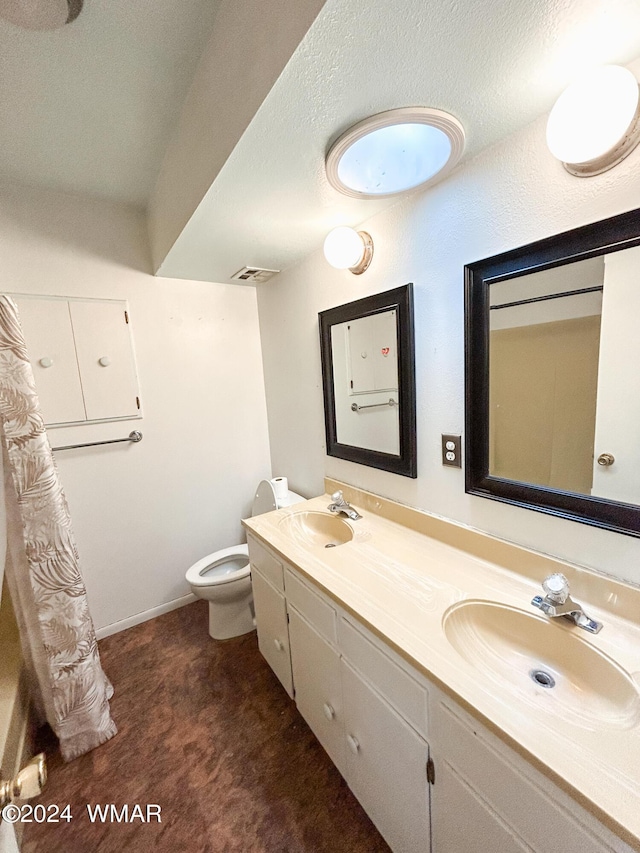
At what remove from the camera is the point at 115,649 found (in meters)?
1.92

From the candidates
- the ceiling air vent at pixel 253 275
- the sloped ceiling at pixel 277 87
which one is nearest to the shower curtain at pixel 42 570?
the sloped ceiling at pixel 277 87

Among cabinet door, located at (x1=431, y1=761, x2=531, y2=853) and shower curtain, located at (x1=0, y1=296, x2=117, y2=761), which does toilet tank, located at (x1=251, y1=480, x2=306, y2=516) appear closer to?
shower curtain, located at (x1=0, y1=296, x2=117, y2=761)

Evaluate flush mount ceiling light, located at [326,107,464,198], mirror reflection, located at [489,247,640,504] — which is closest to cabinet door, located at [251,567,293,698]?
mirror reflection, located at [489,247,640,504]

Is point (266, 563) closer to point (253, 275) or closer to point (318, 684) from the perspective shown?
point (318, 684)

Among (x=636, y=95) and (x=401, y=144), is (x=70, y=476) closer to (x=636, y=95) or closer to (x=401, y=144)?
(x=401, y=144)

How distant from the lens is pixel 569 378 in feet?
3.03

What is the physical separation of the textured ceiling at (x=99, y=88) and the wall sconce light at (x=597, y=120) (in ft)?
3.23

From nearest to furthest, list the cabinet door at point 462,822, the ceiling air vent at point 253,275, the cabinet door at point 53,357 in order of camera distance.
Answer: the cabinet door at point 462,822
the cabinet door at point 53,357
the ceiling air vent at point 253,275

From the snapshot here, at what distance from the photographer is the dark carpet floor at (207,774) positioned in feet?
3.59

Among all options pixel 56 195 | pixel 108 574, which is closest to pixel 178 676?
pixel 108 574

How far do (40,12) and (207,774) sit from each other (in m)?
2.45

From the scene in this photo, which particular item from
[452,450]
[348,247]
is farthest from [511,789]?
[348,247]

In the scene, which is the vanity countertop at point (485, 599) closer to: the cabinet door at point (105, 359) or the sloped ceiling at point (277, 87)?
the cabinet door at point (105, 359)

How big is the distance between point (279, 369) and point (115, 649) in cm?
190
